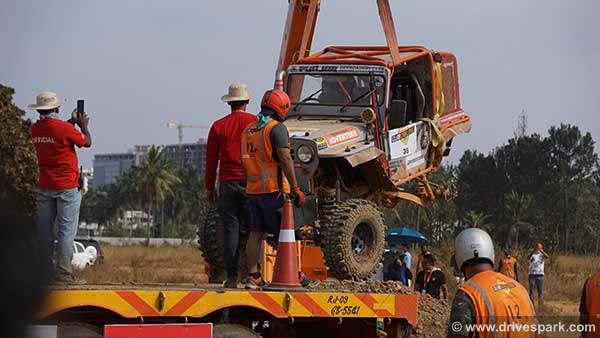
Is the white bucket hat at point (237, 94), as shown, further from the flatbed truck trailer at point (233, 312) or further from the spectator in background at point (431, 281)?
the spectator in background at point (431, 281)

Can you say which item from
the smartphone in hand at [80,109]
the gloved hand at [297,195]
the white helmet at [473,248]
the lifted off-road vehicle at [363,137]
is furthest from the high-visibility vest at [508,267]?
the white helmet at [473,248]

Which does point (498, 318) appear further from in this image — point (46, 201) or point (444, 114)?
point (444, 114)

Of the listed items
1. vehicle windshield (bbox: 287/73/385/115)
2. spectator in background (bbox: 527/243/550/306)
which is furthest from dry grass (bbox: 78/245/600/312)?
vehicle windshield (bbox: 287/73/385/115)

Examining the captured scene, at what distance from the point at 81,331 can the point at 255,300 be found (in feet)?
4.27

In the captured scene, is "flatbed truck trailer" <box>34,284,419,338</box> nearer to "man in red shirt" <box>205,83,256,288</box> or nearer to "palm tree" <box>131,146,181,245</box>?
"man in red shirt" <box>205,83,256,288</box>

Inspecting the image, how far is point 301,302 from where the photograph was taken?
23.3 ft

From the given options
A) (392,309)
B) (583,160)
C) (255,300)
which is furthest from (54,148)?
(583,160)

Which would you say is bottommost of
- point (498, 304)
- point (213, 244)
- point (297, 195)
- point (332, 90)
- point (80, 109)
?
point (213, 244)

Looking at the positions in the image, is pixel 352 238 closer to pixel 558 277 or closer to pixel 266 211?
pixel 266 211

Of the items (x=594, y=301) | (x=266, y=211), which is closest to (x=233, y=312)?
(x=266, y=211)

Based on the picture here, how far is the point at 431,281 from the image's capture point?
16.8 meters

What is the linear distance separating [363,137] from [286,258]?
428cm

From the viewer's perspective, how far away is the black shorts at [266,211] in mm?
7996

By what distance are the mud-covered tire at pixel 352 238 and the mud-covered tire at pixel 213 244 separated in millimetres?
1092
